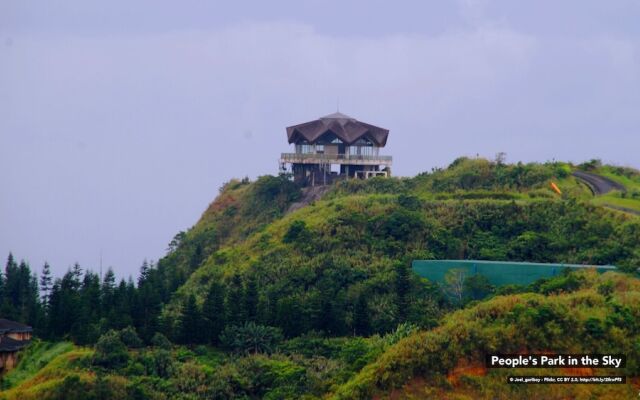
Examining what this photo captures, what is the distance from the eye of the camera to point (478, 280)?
49094 mm

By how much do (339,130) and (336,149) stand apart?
1.31 meters

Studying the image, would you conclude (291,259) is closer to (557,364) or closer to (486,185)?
(486,185)

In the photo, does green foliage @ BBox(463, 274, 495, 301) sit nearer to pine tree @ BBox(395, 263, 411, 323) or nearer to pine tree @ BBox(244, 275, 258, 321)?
pine tree @ BBox(395, 263, 411, 323)

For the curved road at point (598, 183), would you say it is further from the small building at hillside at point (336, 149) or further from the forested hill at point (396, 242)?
the small building at hillside at point (336, 149)

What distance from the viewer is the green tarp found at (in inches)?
1892

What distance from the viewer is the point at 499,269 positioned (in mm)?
49188

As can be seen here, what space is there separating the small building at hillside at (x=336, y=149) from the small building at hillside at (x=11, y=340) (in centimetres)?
2071

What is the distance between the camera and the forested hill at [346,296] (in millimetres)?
42438

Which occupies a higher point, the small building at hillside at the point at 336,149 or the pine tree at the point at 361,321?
the small building at hillside at the point at 336,149

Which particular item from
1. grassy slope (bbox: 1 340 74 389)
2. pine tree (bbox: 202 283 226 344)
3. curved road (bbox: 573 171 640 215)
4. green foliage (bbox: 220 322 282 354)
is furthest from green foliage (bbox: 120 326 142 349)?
curved road (bbox: 573 171 640 215)

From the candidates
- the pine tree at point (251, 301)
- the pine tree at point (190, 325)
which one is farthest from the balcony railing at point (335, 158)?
the pine tree at point (190, 325)

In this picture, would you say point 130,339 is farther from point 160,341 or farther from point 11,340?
point 11,340

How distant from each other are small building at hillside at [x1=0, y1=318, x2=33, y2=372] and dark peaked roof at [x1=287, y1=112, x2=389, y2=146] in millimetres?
20958

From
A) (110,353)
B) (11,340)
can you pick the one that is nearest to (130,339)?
(110,353)
